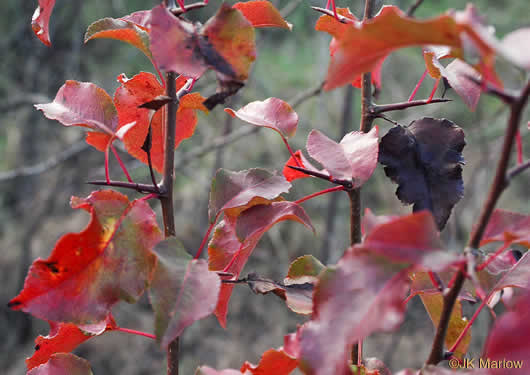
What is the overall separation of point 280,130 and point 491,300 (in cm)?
23

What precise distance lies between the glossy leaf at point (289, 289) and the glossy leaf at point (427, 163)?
0.11m

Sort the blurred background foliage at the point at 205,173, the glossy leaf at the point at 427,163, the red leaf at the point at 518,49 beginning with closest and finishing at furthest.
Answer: the red leaf at the point at 518,49, the glossy leaf at the point at 427,163, the blurred background foliage at the point at 205,173

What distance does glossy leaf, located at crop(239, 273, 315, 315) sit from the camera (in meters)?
0.38

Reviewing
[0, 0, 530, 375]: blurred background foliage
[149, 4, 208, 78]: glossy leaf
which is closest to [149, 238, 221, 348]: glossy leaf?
[149, 4, 208, 78]: glossy leaf

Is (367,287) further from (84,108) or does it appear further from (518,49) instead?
(84,108)

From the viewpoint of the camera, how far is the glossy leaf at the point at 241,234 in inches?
15.6

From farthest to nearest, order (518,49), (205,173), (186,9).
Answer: (205,173)
(186,9)
(518,49)

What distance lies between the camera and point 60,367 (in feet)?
1.34

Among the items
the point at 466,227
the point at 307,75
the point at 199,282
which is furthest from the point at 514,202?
the point at 199,282

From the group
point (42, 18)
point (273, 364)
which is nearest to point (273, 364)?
point (273, 364)

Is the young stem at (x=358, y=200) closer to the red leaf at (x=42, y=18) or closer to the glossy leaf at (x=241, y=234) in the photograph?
the glossy leaf at (x=241, y=234)

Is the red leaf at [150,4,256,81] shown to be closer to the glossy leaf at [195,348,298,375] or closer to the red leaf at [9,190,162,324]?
the red leaf at [9,190,162,324]

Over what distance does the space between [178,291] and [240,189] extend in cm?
12

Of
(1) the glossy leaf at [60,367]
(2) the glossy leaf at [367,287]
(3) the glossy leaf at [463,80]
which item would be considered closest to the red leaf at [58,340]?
(1) the glossy leaf at [60,367]
